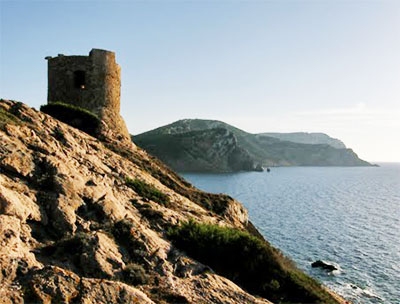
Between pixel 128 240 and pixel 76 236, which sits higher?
pixel 76 236

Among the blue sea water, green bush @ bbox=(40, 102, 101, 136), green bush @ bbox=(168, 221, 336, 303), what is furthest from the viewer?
the blue sea water

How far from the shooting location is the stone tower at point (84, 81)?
3347 cm

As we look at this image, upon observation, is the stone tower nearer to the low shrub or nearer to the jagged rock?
the low shrub

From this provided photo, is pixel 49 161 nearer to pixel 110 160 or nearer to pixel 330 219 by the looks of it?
pixel 110 160

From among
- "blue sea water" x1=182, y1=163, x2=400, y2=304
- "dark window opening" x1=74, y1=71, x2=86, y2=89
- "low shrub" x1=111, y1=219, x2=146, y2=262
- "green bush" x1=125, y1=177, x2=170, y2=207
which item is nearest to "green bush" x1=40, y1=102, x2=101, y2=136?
"dark window opening" x1=74, y1=71, x2=86, y2=89

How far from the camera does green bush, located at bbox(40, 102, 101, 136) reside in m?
29.0

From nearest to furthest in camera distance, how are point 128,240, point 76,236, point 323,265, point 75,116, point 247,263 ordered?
point 76,236, point 128,240, point 247,263, point 75,116, point 323,265

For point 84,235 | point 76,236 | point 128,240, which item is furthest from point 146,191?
point 76,236

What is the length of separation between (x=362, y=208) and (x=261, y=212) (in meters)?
31.7

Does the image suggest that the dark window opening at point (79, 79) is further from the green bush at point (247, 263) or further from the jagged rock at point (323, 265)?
the jagged rock at point (323, 265)

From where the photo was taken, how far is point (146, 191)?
20.7 metres

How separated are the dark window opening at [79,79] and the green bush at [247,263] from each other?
21132mm

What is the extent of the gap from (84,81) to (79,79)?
63 centimetres

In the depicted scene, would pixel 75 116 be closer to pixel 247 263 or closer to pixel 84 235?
pixel 84 235
